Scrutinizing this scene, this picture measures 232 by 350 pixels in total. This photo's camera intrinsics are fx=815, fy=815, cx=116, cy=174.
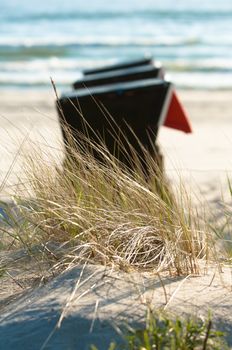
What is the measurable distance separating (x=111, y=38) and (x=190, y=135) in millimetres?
16766

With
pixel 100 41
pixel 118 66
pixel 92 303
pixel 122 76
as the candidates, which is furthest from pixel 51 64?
pixel 92 303

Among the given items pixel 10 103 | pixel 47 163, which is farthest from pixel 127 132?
pixel 10 103

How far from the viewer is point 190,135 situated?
37.5ft

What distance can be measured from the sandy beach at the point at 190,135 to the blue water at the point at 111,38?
1.95 meters

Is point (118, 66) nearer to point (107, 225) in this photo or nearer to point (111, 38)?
point (107, 225)

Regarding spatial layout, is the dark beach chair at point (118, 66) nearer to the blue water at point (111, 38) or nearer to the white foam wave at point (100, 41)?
the blue water at point (111, 38)

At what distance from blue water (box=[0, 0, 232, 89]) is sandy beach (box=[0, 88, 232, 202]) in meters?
1.95

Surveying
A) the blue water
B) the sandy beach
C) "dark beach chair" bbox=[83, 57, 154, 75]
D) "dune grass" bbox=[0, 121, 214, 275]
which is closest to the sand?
"dune grass" bbox=[0, 121, 214, 275]

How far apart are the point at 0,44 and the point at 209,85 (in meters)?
9.99

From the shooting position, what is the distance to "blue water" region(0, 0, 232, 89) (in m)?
19.3

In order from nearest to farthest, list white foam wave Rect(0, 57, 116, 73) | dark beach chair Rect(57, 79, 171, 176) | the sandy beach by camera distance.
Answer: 1. dark beach chair Rect(57, 79, 171, 176)
2. the sandy beach
3. white foam wave Rect(0, 57, 116, 73)

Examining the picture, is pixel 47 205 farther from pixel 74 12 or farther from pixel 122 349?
pixel 74 12

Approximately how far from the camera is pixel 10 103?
1427cm

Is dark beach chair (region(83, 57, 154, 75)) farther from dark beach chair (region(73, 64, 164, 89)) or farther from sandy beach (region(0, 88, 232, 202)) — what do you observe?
sandy beach (region(0, 88, 232, 202))
